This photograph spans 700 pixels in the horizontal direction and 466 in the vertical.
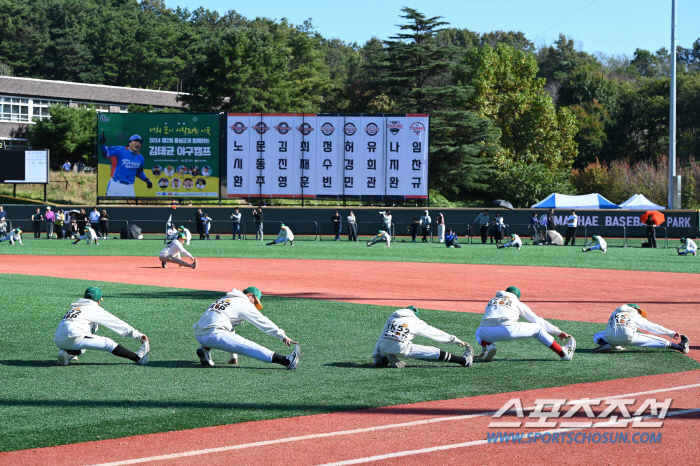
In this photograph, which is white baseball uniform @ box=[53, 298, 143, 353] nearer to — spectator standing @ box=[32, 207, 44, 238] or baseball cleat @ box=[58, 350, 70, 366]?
baseball cleat @ box=[58, 350, 70, 366]

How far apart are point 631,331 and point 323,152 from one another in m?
33.1

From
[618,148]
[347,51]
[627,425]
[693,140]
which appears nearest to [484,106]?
[618,148]

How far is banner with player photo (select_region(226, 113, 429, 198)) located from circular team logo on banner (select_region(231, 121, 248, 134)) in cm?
6

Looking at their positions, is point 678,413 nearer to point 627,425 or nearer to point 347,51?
point 627,425

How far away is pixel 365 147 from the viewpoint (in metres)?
42.8

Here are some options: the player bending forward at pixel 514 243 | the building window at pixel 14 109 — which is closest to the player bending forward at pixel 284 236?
the player bending forward at pixel 514 243

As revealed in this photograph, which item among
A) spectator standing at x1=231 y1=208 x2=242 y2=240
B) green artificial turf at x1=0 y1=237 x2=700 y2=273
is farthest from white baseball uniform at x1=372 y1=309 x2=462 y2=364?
spectator standing at x1=231 y1=208 x2=242 y2=240

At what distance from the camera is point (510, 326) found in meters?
9.96

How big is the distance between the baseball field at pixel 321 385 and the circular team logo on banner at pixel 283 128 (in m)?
24.0

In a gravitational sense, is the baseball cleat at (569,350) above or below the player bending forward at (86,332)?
below

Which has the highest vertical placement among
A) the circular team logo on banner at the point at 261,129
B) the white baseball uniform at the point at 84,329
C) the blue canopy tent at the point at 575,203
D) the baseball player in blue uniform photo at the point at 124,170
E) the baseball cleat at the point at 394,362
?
the circular team logo on banner at the point at 261,129

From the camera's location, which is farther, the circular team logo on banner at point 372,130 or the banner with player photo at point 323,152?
the circular team logo on banner at point 372,130

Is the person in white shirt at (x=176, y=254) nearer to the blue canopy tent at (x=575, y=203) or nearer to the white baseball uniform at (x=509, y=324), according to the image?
the white baseball uniform at (x=509, y=324)

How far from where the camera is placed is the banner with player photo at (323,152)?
42625 mm
